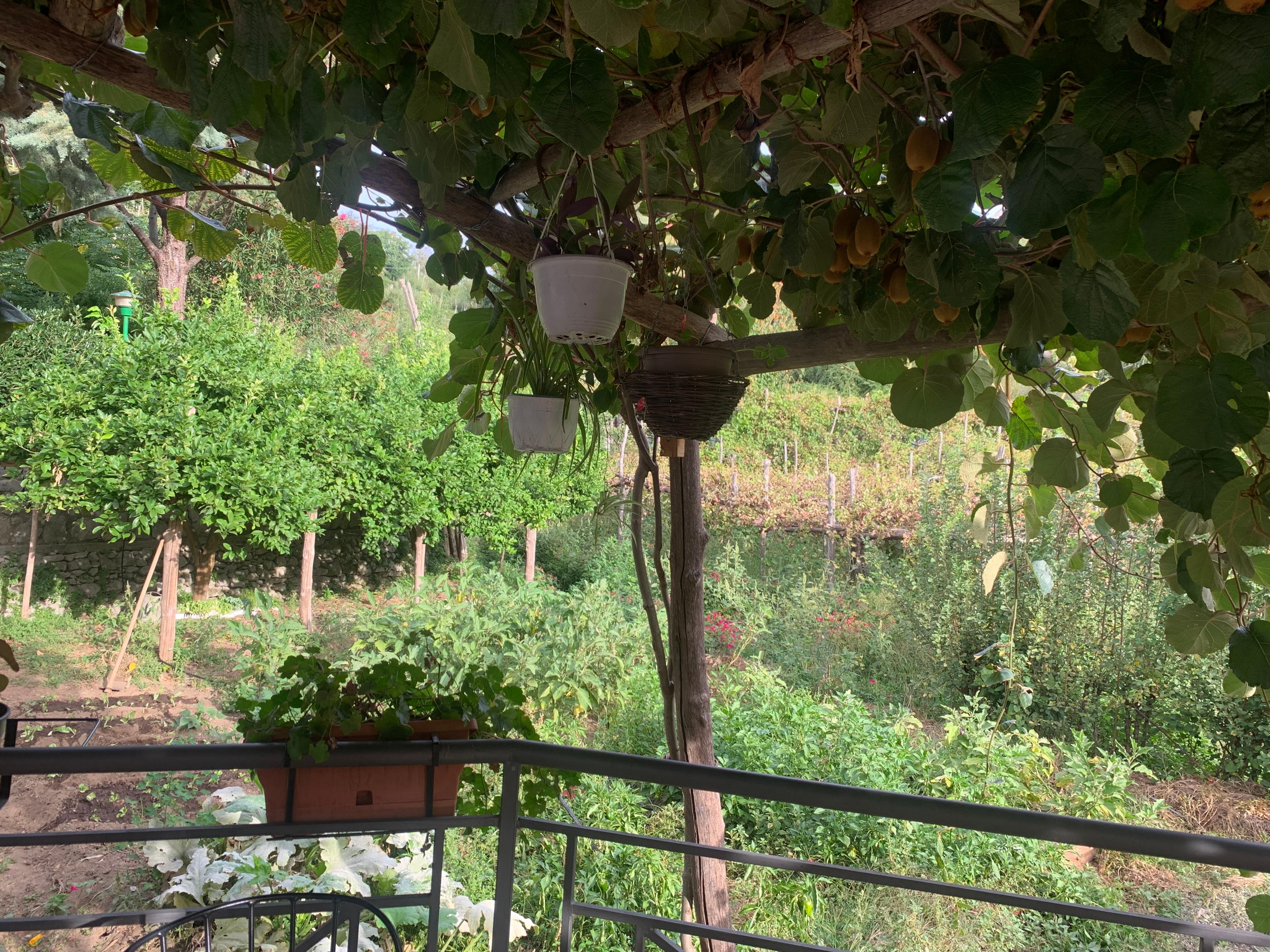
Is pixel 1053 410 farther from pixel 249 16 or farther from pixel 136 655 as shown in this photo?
pixel 136 655

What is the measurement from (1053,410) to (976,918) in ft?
7.45

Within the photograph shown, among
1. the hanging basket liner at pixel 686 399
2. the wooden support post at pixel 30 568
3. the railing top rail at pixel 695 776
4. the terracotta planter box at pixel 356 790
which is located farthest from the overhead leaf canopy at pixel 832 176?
the wooden support post at pixel 30 568

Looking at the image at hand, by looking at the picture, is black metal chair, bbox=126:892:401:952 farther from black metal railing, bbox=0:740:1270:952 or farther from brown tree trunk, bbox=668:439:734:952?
brown tree trunk, bbox=668:439:734:952

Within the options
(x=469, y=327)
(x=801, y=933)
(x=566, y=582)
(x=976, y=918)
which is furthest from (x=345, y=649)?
(x=469, y=327)

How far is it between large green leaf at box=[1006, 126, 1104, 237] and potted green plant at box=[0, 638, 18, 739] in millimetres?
1169

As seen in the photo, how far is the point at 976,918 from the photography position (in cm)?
279

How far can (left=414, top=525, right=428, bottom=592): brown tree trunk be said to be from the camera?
20.6ft

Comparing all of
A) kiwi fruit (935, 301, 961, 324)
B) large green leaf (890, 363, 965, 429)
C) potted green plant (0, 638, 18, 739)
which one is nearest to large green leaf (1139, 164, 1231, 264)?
kiwi fruit (935, 301, 961, 324)

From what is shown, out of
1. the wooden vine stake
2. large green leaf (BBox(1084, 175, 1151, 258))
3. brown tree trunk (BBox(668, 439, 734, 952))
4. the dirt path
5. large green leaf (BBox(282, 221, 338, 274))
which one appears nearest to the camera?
large green leaf (BBox(1084, 175, 1151, 258))

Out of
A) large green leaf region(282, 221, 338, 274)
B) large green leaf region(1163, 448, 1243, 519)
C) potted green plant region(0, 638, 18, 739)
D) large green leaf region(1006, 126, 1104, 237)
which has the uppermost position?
large green leaf region(282, 221, 338, 274)

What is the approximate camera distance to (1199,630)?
96 cm

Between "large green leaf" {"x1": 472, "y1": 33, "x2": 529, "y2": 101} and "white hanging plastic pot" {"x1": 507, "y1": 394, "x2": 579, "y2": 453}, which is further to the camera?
"white hanging plastic pot" {"x1": 507, "y1": 394, "x2": 579, "y2": 453}

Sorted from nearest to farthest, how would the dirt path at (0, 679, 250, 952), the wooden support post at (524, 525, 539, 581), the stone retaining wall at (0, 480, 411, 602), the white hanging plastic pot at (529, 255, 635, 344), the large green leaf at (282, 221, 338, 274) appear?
1. the white hanging plastic pot at (529, 255, 635, 344)
2. the large green leaf at (282, 221, 338, 274)
3. the dirt path at (0, 679, 250, 952)
4. the stone retaining wall at (0, 480, 411, 602)
5. the wooden support post at (524, 525, 539, 581)

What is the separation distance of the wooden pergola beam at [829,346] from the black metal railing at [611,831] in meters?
0.56
